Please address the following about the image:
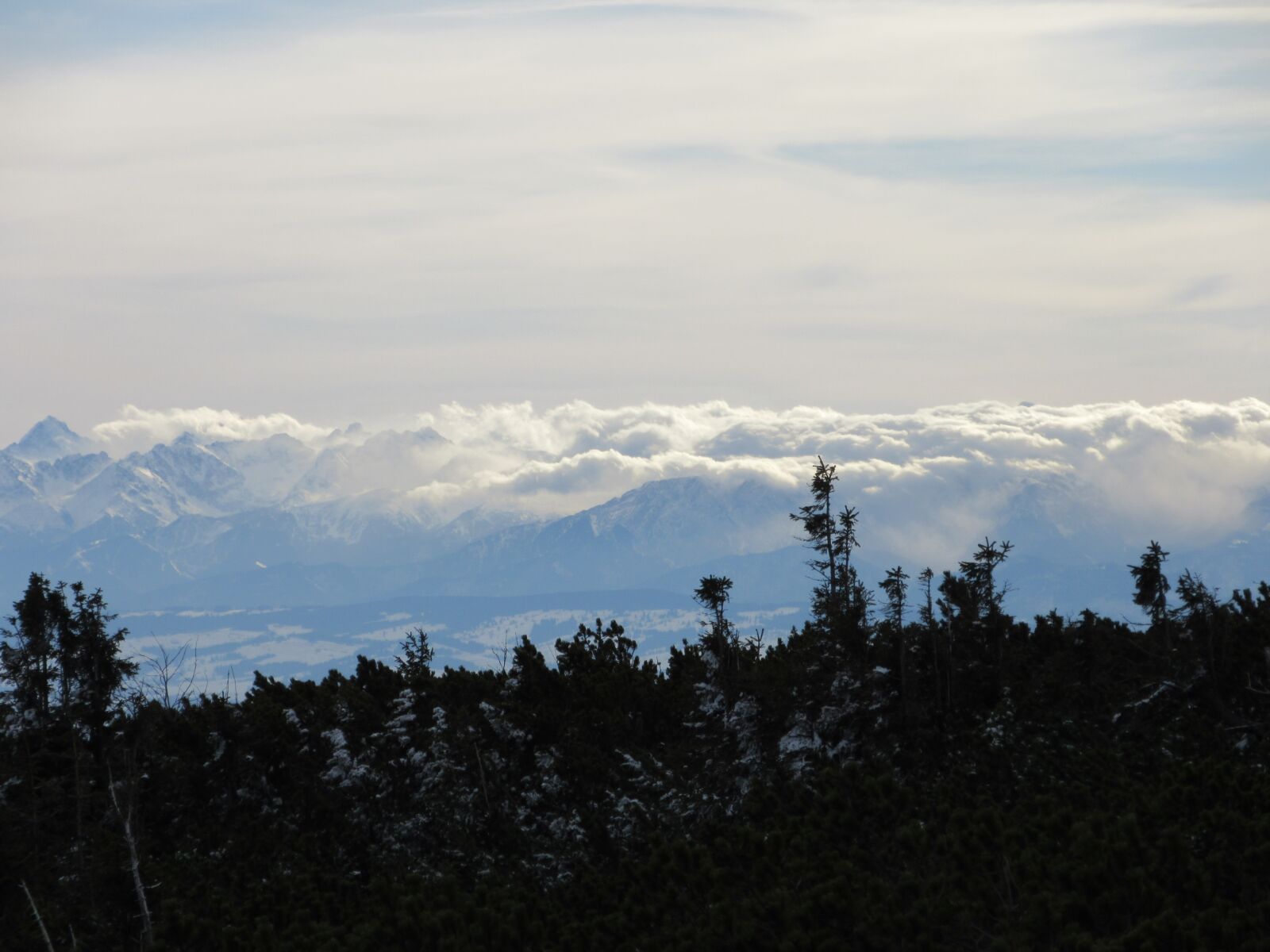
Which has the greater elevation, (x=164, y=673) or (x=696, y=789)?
(x=164, y=673)

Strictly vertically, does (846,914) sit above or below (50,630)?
below

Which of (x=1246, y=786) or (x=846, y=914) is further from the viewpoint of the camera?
(x=1246, y=786)

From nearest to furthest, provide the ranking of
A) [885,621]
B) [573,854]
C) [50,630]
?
[573,854] < [885,621] < [50,630]

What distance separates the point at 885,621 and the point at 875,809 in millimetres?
15573

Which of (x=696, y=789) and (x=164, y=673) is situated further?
(x=696, y=789)

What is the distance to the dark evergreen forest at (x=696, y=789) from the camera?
22.2 meters

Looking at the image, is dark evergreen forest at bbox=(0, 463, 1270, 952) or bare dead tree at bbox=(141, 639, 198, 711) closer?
dark evergreen forest at bbox=(0, 463, 1270, 952)

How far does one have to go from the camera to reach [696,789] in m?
38.0

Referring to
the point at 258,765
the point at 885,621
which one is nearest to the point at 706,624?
the point at 885,621

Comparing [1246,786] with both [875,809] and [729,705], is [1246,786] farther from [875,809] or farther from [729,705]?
[729,705]

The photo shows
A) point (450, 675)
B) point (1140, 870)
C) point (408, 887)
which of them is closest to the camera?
point (1140, 870)

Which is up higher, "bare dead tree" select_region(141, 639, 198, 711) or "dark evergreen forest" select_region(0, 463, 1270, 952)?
"bare dead tree" select_region(141, 639, 198, 711)

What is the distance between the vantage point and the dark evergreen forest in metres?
22.2

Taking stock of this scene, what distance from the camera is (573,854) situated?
36.1 metres
